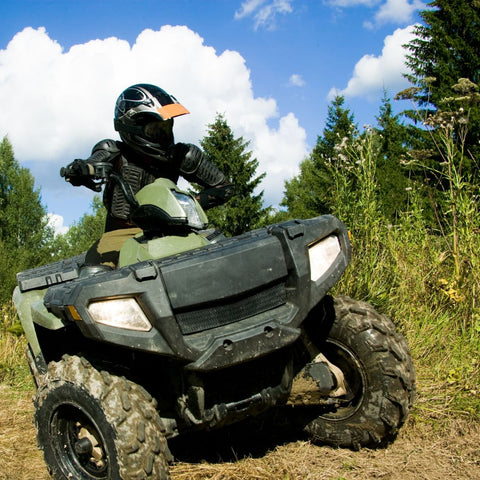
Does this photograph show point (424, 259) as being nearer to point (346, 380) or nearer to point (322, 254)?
point (346, 380)

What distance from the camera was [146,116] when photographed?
3.23 metres

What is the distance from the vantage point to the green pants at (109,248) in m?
3.09

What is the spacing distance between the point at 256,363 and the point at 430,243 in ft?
9.93

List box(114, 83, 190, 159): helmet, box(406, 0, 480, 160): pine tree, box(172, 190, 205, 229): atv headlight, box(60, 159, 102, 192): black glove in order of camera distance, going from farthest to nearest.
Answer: box(406, 0, 480, 160): pine tree, box(114, 83, 190, 159): helmet, box(60, 159, 102, 192): black glove, box(172, 190, 205, 229): atv headlight

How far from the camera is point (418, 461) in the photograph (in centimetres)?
262

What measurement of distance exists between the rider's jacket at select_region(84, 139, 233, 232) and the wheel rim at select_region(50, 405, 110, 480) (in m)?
1.30

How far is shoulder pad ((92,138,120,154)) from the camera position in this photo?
3473 mm

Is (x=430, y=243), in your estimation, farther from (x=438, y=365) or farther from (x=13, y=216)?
(x=13, y=216)

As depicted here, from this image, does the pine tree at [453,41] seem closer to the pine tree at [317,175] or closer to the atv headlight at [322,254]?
the pine tree at [317,175]

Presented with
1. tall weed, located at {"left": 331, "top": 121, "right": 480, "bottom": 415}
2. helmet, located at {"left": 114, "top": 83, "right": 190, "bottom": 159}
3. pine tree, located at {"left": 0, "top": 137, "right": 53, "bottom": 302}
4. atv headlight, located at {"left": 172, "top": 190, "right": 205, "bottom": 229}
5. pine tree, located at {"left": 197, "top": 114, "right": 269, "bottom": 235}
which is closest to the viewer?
atv headlight, located at {"left": 172, "top": 190, "right": 205, "bottom": 229}

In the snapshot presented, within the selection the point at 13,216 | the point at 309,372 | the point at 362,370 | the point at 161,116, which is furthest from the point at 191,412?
the point at 13,216

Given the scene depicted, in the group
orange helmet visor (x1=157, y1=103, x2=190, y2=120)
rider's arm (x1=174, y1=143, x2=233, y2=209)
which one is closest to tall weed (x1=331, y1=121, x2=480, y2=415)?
rider's arm (x1=174, y1=143, x2=233, y2=209)

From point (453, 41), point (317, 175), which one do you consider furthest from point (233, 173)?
point (453, 41)

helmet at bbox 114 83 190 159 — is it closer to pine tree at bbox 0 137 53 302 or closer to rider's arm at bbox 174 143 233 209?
rider's arm at bbox 174 143 233 209
